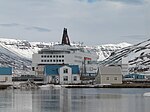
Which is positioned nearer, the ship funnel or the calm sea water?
the calm sea water

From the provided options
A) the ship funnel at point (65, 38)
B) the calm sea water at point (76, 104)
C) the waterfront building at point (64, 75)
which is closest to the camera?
the calm sea water at point (76, 104)

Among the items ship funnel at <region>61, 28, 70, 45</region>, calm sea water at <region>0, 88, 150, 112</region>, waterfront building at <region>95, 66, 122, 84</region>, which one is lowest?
calm sea water at <region>0, 88, 150, 112</region>

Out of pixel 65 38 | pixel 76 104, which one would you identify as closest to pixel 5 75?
pixel 76 104

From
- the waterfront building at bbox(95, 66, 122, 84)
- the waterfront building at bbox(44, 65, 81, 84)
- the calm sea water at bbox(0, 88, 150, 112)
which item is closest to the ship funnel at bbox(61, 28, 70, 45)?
the waterfront building at bbox(44, 65, 81, 84)

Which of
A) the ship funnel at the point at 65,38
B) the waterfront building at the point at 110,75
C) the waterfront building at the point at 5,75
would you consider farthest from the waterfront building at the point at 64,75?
the ship funnel at the point at 65,38

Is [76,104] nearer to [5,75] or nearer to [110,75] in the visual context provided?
[110,75]

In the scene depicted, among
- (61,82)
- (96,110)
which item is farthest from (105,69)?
(96,110)

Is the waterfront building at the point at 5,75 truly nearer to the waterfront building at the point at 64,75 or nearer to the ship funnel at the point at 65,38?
the waterfront building at the point at 64,75

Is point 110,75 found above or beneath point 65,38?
beneath

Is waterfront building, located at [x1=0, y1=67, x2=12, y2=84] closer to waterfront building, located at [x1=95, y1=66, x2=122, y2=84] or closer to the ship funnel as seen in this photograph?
waterfront building, located at [x1=95, y1=66, x2=122, y2=84]

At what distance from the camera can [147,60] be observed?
18438 centimetres

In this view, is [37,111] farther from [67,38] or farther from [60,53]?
[67,38]

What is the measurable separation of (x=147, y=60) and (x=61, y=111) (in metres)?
166

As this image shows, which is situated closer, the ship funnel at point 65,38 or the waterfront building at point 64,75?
the waterfront building at point 64,75
